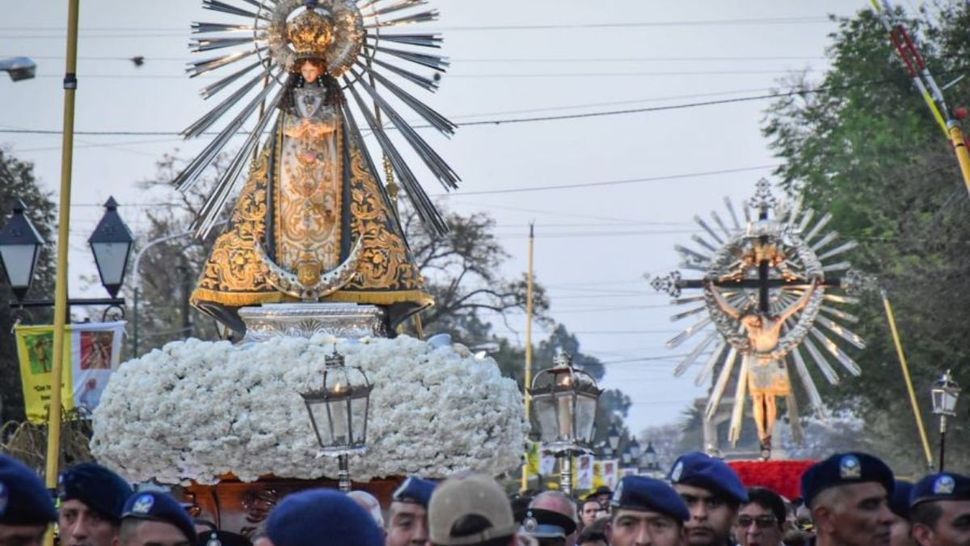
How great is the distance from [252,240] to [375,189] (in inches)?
38.1

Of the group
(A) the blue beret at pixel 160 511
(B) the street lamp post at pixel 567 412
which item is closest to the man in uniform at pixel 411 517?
(A) the blue beret at pixel 160 511

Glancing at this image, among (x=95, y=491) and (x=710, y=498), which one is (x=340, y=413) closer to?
(x=710, y=498)

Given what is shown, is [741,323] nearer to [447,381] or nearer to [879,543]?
[447,381]

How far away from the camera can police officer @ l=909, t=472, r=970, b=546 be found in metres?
9.66

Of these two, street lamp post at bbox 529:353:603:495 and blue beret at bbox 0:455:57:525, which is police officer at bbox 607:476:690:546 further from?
street lamp post at bbox 529:353:603:495

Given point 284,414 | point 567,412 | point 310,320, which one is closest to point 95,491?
point 284,414

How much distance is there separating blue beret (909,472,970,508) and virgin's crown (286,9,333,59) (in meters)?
8.22

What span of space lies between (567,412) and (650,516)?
25.6ft

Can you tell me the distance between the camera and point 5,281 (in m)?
35.2

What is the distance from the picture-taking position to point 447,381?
1468cm

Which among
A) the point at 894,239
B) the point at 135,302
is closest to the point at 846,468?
the point at 894,239

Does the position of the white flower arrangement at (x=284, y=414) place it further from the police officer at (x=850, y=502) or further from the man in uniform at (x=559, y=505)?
the police officer at (x=850, y=502)

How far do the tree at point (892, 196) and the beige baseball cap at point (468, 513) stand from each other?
1073 inches

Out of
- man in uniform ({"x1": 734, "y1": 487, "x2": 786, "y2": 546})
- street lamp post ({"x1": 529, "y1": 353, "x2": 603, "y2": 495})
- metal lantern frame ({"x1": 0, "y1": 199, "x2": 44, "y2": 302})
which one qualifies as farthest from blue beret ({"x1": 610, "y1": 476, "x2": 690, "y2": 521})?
metal lantern frame ({"x1": 0, "y1": 199, "x2": 44, "y2": 302})
